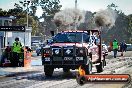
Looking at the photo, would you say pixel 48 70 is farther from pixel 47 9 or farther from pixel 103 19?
pixel 47 9

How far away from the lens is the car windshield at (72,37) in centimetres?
1619

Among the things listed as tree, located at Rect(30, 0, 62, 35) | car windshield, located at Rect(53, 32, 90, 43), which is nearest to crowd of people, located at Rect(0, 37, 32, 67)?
car windshield, located at Rect(53, 32, 90, 43)

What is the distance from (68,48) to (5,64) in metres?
7.80

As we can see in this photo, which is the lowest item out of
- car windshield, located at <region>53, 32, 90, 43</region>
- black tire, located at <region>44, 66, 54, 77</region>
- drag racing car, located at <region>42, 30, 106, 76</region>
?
black tire, located at <region>44, 66, 54, 77</region>

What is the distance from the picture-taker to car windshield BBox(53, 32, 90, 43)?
16.2 metres

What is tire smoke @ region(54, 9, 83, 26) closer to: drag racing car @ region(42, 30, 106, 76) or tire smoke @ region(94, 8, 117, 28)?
tire smoke @ region(94, 8, 117, 28)

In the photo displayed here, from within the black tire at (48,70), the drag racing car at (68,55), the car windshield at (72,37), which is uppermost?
the car windshield at (72,37)

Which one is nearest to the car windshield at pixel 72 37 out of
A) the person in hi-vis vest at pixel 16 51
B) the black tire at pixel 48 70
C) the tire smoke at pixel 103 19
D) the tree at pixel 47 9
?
the black tire at pixel 48 70

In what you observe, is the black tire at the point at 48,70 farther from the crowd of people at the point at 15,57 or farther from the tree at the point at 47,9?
the tree at the point at 47,9

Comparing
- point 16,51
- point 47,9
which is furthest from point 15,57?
point 47,9

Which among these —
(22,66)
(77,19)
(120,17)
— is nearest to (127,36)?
(120,17)

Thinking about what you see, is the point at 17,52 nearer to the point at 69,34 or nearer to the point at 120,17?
the point at 69,34

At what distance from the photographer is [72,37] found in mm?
16375

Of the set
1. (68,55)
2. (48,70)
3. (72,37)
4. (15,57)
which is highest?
(72,37)
